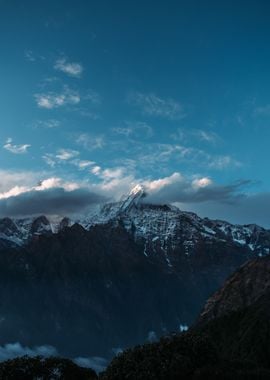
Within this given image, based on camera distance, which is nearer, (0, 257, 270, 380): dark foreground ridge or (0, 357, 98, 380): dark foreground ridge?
(0, 257, 270, 380): dark foreground ridge

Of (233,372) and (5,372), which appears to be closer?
(233,372)

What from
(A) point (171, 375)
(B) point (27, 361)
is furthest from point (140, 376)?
(B) point (27, 361)

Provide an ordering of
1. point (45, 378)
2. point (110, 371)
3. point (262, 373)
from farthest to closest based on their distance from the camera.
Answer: point (45, 378) → point (110, 371) → point (262, 373)

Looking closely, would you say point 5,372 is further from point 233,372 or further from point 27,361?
point 233,372

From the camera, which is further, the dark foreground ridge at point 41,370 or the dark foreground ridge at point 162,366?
the dark foreground ridge at point 41,370

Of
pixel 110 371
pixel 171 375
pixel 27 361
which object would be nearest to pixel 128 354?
pixel 110 371

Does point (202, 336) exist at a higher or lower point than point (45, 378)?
higher

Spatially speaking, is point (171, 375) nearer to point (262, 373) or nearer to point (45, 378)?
point (262, 373)

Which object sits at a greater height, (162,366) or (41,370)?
(162,366)

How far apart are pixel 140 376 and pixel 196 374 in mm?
8381

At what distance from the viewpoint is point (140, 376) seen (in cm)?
8369

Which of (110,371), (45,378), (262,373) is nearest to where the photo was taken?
(262,373)

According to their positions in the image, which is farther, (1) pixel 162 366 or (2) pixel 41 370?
(2) pixel 41 370

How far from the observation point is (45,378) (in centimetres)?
9394
